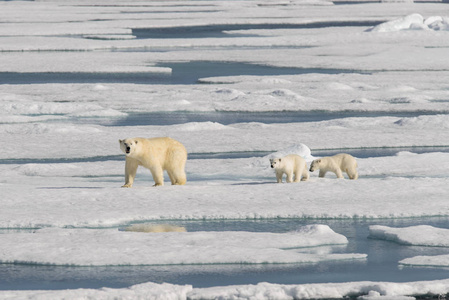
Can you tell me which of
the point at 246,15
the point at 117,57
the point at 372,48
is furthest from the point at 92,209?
the point at 246,15

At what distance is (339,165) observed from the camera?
8.32m

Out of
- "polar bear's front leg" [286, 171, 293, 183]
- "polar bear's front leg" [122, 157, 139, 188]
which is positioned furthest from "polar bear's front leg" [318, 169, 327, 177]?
"polar bear's front leg" [122, 157, 139, 188]

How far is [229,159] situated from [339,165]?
143cm

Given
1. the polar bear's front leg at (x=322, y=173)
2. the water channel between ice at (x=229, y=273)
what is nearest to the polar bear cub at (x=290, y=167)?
the polar bear's front leg at (x=322, y=173)

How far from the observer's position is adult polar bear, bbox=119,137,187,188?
717cm

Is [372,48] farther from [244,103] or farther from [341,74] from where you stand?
[244,103]

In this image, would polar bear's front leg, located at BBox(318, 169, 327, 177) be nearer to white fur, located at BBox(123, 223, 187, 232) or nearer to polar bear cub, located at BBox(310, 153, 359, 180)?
polar bear cub, located at BBox(310, 153, 359, 180)

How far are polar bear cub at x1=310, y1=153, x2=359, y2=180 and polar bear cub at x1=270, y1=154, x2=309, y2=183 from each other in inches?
6.9

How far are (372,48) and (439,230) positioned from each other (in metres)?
16.8

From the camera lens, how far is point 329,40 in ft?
80.8

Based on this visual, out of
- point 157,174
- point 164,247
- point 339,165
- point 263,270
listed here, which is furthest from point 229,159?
point 263,270

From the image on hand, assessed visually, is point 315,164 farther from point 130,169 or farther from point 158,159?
point 130,169

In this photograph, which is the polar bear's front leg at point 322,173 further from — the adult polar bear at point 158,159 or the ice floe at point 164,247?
the ice floe at point 164,247

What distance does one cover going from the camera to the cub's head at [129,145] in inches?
274
